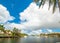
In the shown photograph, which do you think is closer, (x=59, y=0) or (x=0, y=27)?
(x=59, y=0)

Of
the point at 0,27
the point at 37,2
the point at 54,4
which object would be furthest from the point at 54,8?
the point at 0,27

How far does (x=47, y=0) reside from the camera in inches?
813

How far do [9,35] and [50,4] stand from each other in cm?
15977

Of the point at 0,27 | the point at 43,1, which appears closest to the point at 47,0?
the point at 43,1

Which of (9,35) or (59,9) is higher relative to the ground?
(9,35)

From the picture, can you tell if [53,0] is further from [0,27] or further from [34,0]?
[0,27]

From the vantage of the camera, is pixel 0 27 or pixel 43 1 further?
pixel 0 27

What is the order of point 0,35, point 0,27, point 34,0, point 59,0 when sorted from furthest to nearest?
point 0,27, point 0,35, point 34,0, point 59,0

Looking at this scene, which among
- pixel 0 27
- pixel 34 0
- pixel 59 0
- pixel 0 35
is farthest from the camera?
pixel 0 27

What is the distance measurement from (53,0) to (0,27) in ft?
520

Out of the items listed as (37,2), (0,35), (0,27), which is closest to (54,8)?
(37,2)

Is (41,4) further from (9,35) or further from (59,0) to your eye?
(9,35)

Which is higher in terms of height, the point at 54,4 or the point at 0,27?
the point at 0,27

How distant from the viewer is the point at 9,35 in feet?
586
